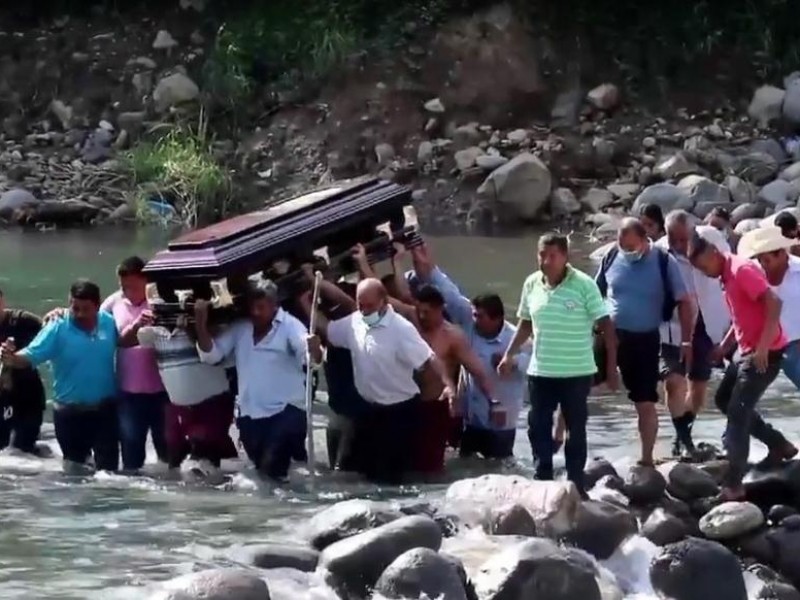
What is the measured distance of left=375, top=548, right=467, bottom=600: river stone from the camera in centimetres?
807

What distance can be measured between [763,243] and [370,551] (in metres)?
2.66

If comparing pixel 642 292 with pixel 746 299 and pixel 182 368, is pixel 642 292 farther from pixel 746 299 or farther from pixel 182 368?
pixel 182 368

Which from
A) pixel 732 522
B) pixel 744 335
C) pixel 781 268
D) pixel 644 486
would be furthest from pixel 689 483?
pixel 781 268

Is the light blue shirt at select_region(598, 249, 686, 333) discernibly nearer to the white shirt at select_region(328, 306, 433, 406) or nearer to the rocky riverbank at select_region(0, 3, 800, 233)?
the white shirt at select_region(328, 306, 433, 406)

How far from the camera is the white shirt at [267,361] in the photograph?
1027 centimetres

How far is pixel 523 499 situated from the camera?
9.15 metres

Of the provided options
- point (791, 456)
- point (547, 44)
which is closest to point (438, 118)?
point (547, 44)

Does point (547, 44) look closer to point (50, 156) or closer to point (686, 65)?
point (686, 65)

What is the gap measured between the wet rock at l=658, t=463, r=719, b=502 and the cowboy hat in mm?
1240

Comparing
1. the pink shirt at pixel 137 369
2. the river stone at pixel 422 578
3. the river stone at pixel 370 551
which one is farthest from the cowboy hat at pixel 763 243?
the pink shirt at pixel 137 369

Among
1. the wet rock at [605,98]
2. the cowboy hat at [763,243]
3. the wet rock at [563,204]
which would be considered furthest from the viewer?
the wet rock at [605,98]

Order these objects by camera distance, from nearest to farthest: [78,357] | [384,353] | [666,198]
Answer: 1. [384,353]
2. [78,357]
3. [666,198]

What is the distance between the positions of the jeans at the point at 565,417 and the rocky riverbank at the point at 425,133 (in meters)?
15.0

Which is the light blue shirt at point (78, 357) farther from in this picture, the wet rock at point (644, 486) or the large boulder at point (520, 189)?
the large boulder at point (520, 189)
